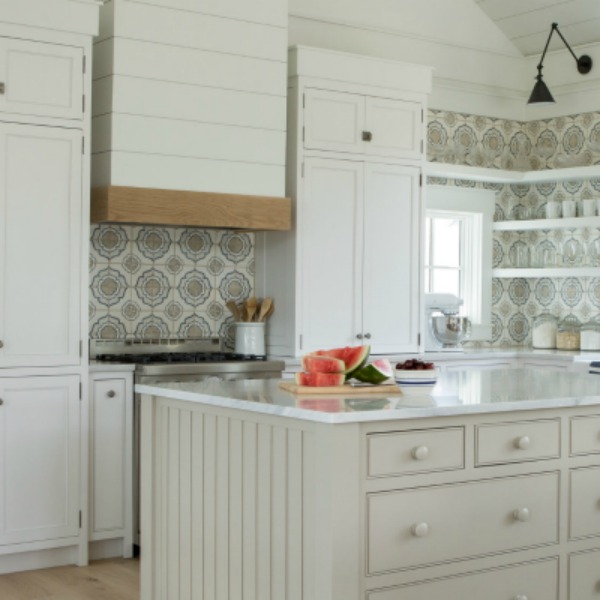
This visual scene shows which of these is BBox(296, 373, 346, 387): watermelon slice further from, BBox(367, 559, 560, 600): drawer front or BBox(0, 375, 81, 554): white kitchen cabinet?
BBox(0, 375, 81, 554): white kitchen cabinet

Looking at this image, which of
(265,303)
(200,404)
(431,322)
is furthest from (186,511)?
(431,322)

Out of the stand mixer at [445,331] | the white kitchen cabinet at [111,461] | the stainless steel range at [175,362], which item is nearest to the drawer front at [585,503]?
the stainless steel range at [175,362]

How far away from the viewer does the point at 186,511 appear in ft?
11.6

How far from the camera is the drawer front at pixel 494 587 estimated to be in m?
3.10

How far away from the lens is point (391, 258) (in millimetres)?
5926

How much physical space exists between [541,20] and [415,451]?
4.24 metres

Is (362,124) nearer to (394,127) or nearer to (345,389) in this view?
(394,127)

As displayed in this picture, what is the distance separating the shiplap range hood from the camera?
197 inches

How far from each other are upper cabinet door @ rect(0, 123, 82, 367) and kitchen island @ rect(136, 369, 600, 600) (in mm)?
1265

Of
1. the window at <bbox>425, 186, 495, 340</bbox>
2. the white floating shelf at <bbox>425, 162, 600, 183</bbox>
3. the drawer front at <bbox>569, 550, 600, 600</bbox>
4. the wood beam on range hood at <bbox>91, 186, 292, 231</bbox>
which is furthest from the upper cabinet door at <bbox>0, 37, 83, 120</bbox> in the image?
the drawer front at <bbox>569, 550, 600, 600</bbox>

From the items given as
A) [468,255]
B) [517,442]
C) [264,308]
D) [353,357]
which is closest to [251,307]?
[264,308]

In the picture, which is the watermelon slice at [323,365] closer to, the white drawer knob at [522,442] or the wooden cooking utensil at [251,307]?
the white drawer knob at [522,442]

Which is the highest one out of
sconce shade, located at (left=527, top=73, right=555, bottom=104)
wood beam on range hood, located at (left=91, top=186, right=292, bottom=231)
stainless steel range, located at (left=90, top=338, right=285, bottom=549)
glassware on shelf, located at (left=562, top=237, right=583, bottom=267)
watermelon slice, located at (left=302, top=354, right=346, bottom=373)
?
sconce shade, located at (left=527, top=73, right=555, bottom=104)

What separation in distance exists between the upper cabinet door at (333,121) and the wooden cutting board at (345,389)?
236 cm
